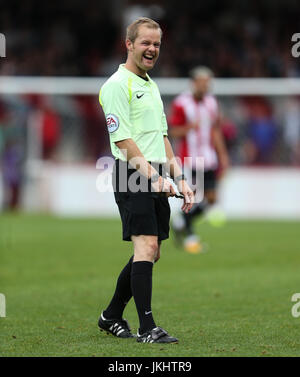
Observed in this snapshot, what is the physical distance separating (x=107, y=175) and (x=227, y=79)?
50.7 ft

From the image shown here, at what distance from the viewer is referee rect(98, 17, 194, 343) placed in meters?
6.05

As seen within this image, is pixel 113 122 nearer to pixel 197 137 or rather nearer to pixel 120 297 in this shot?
pixel 120 297

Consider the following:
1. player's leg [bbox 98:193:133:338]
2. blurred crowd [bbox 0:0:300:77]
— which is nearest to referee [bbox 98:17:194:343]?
player's leg [bbox 98:193:133:338]

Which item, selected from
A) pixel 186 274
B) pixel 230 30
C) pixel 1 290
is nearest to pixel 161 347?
pixel 1 290

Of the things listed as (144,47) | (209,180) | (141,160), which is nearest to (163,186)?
(141,160)

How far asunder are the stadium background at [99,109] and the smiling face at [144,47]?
7438mm

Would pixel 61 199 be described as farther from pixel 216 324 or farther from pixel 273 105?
pixel 216 324

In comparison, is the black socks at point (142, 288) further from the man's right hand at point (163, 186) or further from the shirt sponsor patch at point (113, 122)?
the shirt sponsor patch at point (113, 122)

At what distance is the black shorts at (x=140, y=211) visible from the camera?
611 centimetres

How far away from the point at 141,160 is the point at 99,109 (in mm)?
14708

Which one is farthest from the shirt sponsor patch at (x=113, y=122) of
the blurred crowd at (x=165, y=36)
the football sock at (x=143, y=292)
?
the blurred crowd at (x=165, y=36)

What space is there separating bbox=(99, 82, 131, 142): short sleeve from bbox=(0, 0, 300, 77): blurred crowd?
16215 millimetres

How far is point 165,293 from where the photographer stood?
8656 mm

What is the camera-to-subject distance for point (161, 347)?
5785 mm
